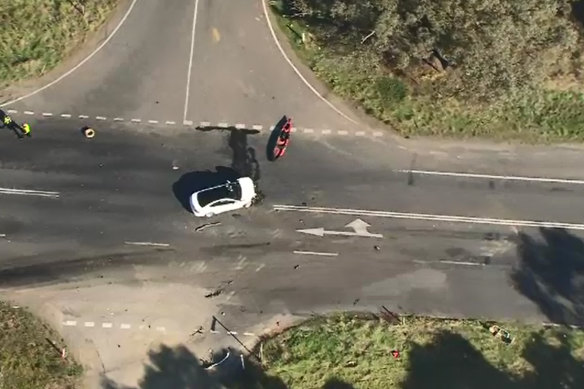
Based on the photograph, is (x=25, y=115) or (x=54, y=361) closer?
(x=54, y=361)

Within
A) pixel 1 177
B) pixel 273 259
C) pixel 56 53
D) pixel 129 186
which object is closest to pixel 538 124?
pixel 273 259

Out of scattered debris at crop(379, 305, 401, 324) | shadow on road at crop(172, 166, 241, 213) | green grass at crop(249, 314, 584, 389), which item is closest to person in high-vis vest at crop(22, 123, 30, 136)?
shadow on road at crop(172, 166, 241, 213)

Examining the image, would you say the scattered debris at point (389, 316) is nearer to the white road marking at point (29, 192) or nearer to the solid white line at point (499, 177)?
the solid white line at point (499, 177)

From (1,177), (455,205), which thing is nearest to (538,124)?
(455,205)

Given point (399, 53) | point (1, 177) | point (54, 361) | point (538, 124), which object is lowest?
point (54, 361)

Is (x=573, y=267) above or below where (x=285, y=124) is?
below

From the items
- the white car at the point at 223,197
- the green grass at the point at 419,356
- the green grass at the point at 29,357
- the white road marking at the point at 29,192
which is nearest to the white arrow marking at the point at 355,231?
the white car at the point at 223,197

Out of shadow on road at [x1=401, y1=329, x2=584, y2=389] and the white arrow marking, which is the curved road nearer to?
the white arrow marking

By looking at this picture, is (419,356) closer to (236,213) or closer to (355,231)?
(355,231)

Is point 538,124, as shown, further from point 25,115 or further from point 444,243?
point 25,115
